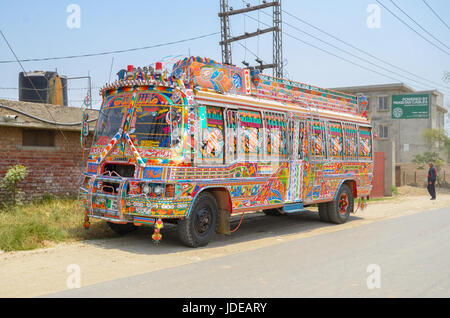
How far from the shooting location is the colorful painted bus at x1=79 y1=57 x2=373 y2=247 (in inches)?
309

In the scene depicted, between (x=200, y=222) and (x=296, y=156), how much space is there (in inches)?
130

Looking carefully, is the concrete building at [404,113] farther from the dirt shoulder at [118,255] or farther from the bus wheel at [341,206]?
the dirt shoulder at [118,255]

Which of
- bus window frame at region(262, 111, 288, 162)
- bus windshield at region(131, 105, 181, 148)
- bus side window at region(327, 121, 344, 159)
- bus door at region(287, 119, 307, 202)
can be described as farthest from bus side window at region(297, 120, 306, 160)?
bus windshield at region(131, 105, 181, 148)

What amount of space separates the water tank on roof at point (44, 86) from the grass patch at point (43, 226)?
5553 mm

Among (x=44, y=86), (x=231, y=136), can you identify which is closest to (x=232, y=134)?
(x=231, y=136)

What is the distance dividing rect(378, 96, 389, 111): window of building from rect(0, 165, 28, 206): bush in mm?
40777

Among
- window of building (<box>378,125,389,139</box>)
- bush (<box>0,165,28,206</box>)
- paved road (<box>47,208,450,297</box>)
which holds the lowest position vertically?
paved road (<box>47,208,450,297</box>)

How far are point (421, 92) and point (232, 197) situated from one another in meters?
40.5

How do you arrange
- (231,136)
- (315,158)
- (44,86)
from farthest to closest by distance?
(44,86) → (315,158) → (231,136)

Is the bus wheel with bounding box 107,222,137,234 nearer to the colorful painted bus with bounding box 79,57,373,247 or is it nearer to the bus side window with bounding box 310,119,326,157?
the colorful painted bus with bounding box 79,57,373,247

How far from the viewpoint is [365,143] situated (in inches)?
534

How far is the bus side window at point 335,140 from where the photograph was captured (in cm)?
1193

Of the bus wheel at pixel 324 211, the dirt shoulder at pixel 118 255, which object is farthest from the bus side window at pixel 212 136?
the bus wheel at pixel 324 211

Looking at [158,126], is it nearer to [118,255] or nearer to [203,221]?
[203,221]
